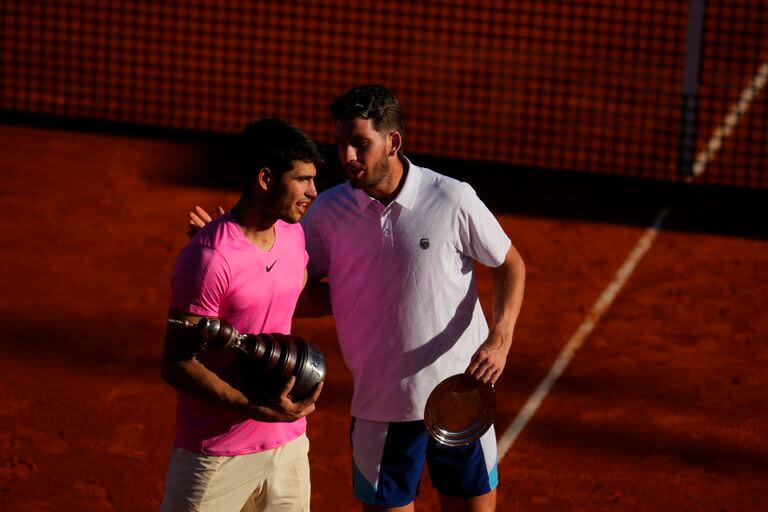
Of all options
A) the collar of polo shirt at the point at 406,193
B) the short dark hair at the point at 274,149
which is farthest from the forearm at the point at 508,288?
the short dark hair at the point at 274,149

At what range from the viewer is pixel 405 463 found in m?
4.55

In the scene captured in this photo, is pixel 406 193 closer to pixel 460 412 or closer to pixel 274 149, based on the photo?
pixel 274 149

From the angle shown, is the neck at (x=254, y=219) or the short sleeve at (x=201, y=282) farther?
the neck at (x=254, y=219)

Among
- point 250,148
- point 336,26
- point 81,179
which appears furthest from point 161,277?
point 336,26

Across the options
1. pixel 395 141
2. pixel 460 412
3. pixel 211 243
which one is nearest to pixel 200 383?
pixel 211 243

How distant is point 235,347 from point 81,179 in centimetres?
772

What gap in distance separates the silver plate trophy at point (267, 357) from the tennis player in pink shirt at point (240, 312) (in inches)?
1.4

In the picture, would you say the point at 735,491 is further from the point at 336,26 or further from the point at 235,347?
the point at 336,26

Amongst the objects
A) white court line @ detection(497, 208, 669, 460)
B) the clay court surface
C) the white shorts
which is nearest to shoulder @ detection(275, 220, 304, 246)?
the white shorts

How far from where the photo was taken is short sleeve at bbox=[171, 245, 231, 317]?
12.6 feet

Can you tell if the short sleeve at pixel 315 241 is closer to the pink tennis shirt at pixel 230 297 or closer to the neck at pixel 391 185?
the neck at pixel 391 185

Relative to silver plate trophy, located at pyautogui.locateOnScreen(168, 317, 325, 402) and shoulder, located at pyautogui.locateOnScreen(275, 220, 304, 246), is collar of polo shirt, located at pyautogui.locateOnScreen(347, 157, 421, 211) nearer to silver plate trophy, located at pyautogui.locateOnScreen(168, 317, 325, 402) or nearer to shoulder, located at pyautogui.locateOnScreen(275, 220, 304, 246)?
shoulder, located at pyautogui.locateOnScreen(275, 220, 304, 246)

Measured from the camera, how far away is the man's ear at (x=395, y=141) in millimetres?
4324

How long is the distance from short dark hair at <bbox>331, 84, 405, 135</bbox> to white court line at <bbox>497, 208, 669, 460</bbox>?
9.88ft
